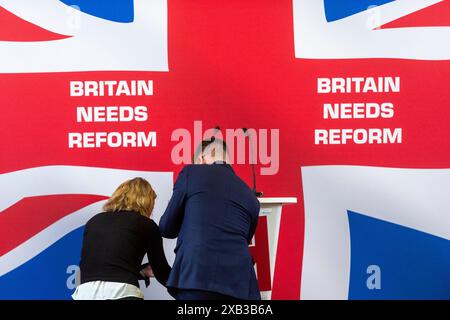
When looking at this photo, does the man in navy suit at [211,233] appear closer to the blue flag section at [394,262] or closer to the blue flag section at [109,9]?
the blue flag section at [394,262]

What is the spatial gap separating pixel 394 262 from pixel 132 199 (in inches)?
54.2

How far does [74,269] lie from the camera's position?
10.8ft

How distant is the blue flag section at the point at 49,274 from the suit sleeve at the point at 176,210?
993 millimetres

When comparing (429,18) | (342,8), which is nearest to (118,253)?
(342,8)

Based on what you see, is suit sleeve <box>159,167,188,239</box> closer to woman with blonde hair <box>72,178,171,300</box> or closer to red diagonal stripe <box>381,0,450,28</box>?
woman with blonde hair <box>72,178,171,300</box>

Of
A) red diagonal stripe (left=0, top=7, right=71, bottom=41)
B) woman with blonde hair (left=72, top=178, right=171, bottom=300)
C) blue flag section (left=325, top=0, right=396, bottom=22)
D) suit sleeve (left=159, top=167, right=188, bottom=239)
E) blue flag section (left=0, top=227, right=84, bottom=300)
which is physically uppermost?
blue flag section (left=325, top=0, right=396, bottom=22)

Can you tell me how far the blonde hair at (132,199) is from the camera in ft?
8.73

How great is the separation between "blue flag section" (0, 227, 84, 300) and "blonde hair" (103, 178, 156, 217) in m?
0.71

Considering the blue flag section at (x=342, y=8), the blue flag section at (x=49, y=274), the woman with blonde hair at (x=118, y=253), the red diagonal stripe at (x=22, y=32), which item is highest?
the blue flag section at (x=342, y=8)

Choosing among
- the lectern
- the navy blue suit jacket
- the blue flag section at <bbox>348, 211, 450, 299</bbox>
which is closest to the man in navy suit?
the navy blue suit jacket

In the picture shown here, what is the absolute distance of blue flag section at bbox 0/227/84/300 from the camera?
330 cm

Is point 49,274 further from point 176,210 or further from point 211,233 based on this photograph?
point 211,233

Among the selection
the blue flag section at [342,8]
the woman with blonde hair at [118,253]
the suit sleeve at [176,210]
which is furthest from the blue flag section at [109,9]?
the suit sleeve at [176,210]

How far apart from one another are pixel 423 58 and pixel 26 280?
7.31 feet
